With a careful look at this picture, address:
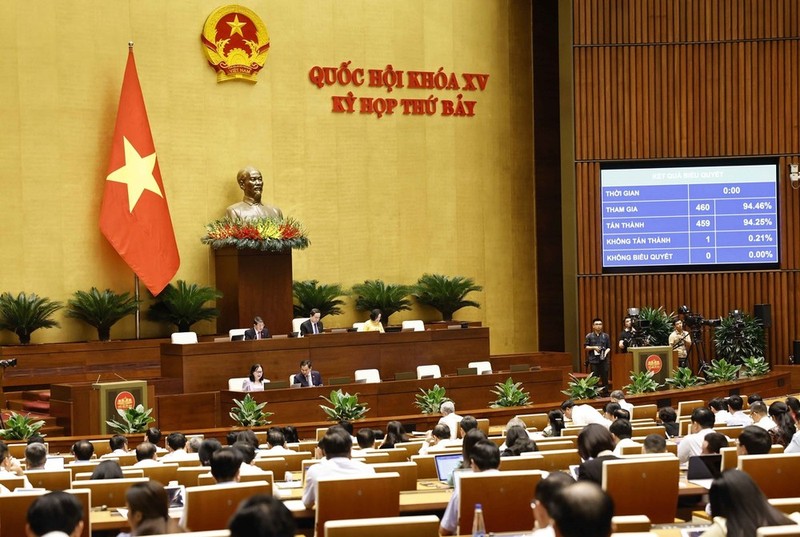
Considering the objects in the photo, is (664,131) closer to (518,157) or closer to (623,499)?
(518,157)

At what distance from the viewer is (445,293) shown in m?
18.8

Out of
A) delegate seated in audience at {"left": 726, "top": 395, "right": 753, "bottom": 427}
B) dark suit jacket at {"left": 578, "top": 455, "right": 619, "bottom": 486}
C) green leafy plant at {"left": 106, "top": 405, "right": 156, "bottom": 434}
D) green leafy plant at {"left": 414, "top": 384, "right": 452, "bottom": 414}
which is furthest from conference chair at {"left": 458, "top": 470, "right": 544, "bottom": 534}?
green leafy plant at {"left": 414, "top": 384, "right": 452, "bottom": 414}

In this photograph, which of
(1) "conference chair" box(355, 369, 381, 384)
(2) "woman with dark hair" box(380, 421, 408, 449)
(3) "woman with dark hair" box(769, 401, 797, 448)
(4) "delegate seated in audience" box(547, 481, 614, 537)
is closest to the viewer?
(4) "delegate seated in audience" box(547, 481, 614, 537)

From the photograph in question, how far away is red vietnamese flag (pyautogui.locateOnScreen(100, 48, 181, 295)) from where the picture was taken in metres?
16.5

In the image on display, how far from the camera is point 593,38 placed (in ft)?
63.0

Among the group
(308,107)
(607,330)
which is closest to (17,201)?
(308,107)

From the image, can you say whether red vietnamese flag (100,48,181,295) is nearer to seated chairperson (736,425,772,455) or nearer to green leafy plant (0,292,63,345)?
green leafy plant (0,292,63,345)

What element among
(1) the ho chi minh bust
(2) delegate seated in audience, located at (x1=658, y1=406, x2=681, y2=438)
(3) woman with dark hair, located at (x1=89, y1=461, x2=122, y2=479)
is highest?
(1) the ho chi minh bust

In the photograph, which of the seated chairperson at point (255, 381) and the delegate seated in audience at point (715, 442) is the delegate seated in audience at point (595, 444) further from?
the seated chairperson at point (255, 381)

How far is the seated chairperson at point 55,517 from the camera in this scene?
3.97 m

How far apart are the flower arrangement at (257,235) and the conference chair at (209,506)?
36.7 feet

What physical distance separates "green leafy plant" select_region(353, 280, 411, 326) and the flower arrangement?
1935mm

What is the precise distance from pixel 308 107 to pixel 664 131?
571 cm

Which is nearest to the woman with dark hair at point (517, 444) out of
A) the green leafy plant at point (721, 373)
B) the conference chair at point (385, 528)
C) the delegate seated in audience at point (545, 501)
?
the conference chair at point (385, 528)
